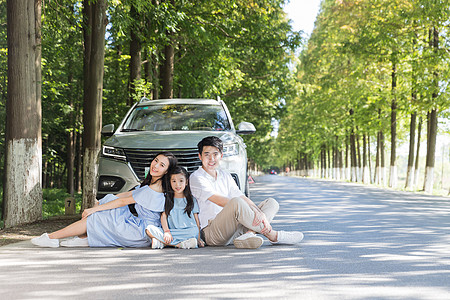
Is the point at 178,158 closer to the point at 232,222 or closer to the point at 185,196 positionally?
the point at 185,196

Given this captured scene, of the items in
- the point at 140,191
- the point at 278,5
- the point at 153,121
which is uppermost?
the point at 278,5

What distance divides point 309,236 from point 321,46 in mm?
29683

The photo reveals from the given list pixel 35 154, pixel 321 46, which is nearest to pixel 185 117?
pixel 35 154

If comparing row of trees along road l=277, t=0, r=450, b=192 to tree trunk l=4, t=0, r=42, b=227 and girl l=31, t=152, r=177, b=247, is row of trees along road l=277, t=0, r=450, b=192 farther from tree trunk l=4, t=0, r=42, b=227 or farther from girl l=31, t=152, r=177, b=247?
girl l=31, t=152, r=177, b=247

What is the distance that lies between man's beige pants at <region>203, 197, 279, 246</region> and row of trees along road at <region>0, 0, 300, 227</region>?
4284 millimetres

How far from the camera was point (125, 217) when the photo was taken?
7195mm

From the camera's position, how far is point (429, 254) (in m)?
6.47

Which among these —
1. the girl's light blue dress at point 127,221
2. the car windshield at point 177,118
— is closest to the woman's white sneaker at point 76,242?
the girl's light blue dress at point 127,221

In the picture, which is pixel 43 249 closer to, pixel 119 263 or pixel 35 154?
pixel 119 263

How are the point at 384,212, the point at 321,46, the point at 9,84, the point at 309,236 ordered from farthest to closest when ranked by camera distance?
the point at 321,46 → the point at 384,212 → the point at 9,84 → the point at 309,236

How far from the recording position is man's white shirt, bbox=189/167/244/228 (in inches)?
279

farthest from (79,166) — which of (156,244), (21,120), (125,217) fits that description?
(156,244)

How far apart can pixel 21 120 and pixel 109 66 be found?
56.8 feet

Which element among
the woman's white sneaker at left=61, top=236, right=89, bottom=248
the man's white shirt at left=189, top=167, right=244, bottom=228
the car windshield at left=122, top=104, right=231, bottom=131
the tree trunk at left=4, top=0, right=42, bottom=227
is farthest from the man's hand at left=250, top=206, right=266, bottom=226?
the tree trunk at left=4, top=0, right=42, bottom=227
